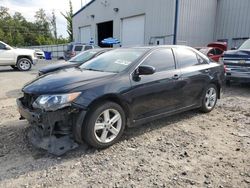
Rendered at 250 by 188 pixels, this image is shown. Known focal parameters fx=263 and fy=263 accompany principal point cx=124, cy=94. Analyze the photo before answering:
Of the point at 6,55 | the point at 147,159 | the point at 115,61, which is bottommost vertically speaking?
the point at 147,159

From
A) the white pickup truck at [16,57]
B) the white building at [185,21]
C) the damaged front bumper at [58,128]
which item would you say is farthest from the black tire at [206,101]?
the white building at [185,21]

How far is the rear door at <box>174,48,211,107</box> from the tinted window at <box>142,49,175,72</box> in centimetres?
20

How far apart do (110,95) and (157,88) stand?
103 centimetres

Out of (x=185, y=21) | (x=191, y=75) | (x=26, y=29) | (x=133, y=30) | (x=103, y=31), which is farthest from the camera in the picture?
(x=26, y=29)

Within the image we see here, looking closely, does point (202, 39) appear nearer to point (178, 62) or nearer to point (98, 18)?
point (98, 18)

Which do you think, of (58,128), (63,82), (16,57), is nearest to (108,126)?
(58,128)

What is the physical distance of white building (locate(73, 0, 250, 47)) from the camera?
18234 millimetres

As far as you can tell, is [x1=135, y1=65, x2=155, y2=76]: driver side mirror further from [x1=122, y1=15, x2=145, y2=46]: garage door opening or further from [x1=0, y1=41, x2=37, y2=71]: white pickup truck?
[x1=122, y1=15, x2=145, y2=46]: garage door opening

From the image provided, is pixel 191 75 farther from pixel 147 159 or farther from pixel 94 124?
pixel 94 124

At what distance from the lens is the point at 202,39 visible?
64.3ft

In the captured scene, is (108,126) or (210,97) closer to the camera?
(108,126)

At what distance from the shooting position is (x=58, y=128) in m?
3.79

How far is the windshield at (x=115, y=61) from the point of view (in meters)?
4.55

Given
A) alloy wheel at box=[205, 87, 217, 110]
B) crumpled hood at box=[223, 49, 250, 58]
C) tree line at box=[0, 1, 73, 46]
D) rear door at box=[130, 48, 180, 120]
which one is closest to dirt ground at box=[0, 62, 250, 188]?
rear door at box=[130, 48, 180, 120]
